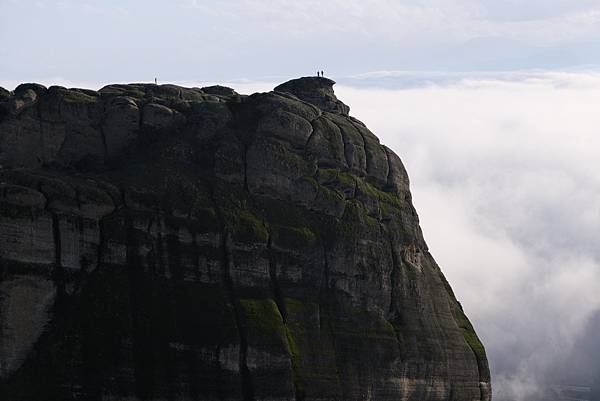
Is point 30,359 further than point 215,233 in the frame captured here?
No

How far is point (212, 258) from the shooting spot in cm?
14512

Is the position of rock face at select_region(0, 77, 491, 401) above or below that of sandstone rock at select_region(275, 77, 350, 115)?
below

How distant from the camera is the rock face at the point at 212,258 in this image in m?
135

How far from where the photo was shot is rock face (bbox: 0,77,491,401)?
135 meters

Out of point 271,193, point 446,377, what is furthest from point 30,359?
point 446,377

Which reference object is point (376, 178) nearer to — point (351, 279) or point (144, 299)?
point (351, 279)

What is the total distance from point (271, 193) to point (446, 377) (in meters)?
26.2

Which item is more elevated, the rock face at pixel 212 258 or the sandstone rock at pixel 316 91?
the sandstone rock at pixel 316 91

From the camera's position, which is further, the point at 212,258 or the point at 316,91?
the point at 316,91

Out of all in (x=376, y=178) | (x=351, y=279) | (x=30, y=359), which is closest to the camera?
(x=30, y=359)

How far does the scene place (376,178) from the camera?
165m

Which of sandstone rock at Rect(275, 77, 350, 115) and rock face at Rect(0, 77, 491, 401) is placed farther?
sandstone rock at Rect(275, 77, 350, 115)

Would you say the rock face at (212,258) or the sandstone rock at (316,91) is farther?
the sandstone rock at (316,91)

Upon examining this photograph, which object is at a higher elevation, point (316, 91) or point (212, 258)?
point (316, 91)
